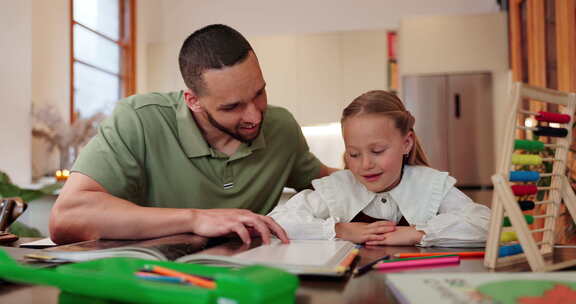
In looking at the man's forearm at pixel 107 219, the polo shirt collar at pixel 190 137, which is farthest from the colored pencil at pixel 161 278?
the polo shirt collar at pixel 190 137

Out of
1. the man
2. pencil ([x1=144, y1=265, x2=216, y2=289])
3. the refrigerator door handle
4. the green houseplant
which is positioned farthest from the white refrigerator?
pencil ([x1=144, y1=265, x2=216, y2=289])

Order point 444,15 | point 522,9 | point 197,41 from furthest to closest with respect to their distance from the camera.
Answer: point 444,15 < point 522,9 < point 197,41

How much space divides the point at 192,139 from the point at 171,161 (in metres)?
0.09

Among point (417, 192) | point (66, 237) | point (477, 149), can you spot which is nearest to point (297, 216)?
point (417, 192)

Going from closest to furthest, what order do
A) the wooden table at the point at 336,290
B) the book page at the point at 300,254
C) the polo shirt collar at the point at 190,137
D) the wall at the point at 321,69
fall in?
the wooden table at the point at 336,290 < the book page at the point at 300,254 < the polo shirt collar at the point at 190,137 < the wall at the point at 321,69

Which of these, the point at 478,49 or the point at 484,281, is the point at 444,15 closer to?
the point at 478,49

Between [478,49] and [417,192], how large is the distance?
3.88m

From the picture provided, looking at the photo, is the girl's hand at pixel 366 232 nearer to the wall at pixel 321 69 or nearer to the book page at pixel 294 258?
the book page at pixel 294 258

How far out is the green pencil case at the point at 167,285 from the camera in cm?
47

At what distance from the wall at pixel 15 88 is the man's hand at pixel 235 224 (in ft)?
10.3

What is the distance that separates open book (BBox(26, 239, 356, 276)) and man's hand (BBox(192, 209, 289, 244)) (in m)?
0.07

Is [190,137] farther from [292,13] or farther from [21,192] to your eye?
[292,13]

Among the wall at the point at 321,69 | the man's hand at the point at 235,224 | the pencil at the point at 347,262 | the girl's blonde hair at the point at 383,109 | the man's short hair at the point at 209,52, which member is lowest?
the pencil at the point at 347,262

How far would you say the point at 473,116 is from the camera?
471cm
